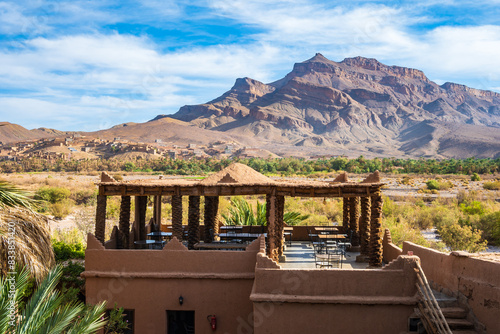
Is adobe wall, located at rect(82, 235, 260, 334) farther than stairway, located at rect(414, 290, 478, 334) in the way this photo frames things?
Yes

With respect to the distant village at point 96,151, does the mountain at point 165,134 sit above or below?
above

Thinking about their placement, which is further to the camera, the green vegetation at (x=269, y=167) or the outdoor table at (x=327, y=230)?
the green vegetation at (x=269, y=167)

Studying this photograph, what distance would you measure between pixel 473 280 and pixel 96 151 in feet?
351

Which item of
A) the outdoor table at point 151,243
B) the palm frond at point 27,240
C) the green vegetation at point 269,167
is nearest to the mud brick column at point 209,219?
the outdoor table at point 151,243

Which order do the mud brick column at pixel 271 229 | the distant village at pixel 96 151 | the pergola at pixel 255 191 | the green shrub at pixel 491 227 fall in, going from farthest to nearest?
the distant village at pixel 96 151, the green shrub at pixel 491 227, the mud brick column at pixel 271 229, the pergola at pixel 255 191

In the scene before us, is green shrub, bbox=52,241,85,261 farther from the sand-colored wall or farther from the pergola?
the sand-colored wall

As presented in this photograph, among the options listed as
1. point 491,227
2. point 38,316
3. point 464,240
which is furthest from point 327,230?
point 491,227

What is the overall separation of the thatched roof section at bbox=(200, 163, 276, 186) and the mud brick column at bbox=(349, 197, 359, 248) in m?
4.46

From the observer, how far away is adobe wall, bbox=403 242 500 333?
8.79m

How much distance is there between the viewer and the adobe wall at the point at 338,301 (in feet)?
33.1

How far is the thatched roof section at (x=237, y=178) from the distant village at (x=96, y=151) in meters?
85.7

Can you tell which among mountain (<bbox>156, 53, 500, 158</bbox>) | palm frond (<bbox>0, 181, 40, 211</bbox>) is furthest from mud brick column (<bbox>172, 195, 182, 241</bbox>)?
mountain (<bbox>156, 53, 500, 158</bbox>)

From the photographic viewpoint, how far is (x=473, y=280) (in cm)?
937

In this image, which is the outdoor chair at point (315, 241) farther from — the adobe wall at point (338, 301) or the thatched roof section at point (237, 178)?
the adobe wall at point (338, 301)
